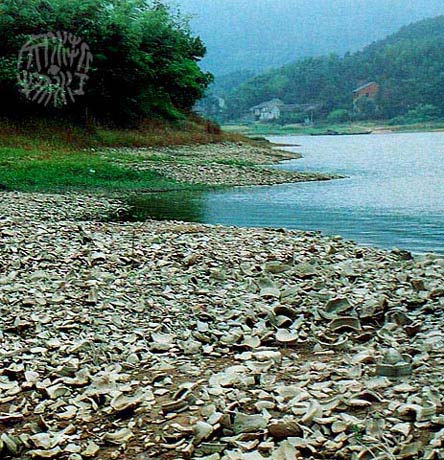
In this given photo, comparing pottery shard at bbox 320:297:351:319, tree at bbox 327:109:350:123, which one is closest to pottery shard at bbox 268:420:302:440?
pottery shard at bbox 320:297:351:319

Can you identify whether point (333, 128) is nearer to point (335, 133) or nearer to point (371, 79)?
point (335, 133)

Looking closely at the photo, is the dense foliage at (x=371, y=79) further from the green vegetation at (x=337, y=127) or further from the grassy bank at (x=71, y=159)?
the grassy bank at (x=71, y=159)

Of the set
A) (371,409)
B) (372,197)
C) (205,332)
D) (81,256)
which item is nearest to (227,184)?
(372,197)

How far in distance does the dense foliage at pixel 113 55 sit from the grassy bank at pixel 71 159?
1686mm

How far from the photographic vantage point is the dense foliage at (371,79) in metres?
109

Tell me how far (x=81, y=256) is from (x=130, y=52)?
27.9m

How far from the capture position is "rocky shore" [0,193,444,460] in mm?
4266

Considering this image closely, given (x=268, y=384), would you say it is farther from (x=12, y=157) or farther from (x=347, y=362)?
(x=12, y=157)

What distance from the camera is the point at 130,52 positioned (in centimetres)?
3550

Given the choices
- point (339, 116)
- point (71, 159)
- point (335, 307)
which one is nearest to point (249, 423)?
point (335, 307)

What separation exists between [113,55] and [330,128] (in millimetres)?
79573

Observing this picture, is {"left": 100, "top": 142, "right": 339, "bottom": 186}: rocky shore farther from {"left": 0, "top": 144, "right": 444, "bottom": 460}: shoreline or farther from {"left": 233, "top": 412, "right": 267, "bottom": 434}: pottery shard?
{"left": 233, "top": 412, "right": 267, "bottom": 434}: pottery shard

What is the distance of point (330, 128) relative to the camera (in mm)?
111812

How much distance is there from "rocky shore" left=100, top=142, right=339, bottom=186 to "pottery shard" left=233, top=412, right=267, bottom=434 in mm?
20794
